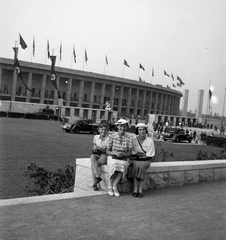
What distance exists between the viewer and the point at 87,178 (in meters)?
5.63

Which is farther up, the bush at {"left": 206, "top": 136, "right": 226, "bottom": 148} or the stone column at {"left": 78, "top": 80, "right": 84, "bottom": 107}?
the stone column at {"left": 78, "top": 80, "right": 84, "bottom": 107}

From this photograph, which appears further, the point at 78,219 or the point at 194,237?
the point at 78,219

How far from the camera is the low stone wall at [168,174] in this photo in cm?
562

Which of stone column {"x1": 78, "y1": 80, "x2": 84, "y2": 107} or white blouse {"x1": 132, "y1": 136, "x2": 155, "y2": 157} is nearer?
white blouse {"x1": 132, "y1": 136, "x2": 155, "y2": 157}

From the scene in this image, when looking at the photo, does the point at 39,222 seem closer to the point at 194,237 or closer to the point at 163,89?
the point at 194,237

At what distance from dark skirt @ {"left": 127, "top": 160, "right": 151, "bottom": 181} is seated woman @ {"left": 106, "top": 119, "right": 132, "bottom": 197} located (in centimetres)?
16

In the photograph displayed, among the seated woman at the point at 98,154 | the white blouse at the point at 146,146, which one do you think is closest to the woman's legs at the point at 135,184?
the white blouse at the point at 146,146

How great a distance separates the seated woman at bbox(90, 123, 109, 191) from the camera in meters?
5.44

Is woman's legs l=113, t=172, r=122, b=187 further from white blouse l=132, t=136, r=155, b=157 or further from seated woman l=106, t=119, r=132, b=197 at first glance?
white blouse l=132, t=136, r=155, b=157

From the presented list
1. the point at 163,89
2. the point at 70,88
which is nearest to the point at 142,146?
the point at 70,88

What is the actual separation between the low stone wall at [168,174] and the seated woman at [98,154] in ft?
0.47

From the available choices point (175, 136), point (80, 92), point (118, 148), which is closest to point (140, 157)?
point (118, 148)

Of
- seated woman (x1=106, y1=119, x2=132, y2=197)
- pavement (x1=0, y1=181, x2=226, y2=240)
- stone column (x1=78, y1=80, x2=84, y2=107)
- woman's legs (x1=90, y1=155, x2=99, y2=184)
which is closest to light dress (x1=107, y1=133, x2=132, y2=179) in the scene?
seated woman (x1=106, y1=119, x2=132, y2=197)

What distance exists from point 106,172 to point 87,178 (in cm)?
36
